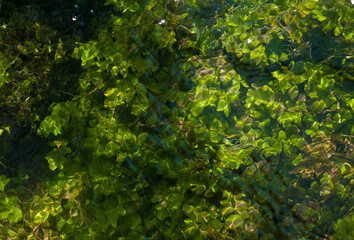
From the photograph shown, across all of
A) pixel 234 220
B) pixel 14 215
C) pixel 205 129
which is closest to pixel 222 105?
pixel 205 129

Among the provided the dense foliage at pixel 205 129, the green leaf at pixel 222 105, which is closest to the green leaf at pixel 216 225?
the dense foliage at pixel 205 129

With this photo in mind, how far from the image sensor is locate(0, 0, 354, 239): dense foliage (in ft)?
4.80

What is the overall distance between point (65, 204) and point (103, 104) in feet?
1.53

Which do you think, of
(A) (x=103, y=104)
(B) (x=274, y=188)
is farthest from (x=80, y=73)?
(B) (x=274, y=188)

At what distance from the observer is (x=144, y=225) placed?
1635 mm

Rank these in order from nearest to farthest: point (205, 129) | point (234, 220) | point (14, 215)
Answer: point (234, 220) < point (205, 129) < point (14, 215)

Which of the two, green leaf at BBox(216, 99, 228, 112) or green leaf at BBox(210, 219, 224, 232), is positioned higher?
green leaf at BBox(216, 99, 228, 112)

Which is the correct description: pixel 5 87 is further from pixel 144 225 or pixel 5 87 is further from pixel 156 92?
pixel 144 225

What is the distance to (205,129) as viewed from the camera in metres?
1.51

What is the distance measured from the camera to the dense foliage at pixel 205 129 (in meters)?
1.46

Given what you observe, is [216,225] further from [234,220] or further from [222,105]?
[222,105]

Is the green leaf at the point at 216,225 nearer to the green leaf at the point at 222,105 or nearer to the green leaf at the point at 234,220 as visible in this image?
the green leaf at the point at 234,220

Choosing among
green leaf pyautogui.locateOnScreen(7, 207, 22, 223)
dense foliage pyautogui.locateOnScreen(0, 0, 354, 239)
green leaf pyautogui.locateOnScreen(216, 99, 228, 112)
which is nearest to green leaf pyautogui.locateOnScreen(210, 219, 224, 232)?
dense foliage pyautogui.locateOnScreen(0, 0, 354, 239)

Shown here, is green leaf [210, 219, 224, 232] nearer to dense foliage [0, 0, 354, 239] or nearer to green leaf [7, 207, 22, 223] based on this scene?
dense foliage [0, 0, 354, 239]
